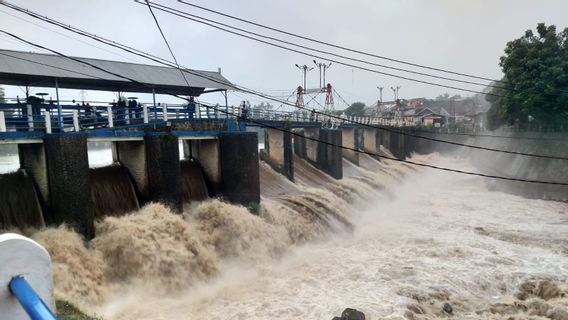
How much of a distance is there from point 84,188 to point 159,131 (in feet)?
14.3

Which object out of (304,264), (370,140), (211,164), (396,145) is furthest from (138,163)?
(396,145)

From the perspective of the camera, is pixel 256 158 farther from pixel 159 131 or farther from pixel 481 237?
pixel 481 237

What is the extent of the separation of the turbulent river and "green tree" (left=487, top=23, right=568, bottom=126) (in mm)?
11612

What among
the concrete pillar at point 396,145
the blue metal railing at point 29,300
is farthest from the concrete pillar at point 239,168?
the concrete pillar at point 396,145

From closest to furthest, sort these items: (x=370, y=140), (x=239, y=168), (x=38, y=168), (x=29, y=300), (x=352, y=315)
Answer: (x=29, y=300) → (x=352, y=315) → (x=38, y=168) → (x=239, y=168) → (x=370, y=140)

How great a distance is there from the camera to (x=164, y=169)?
49.2 ft

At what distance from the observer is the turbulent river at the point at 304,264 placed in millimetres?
11039

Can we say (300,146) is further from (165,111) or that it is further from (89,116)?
(89,116)

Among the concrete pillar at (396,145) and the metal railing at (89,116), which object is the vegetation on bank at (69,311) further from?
the concrete pillar at (396,145)

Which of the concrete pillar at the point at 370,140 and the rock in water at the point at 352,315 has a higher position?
the concrete pillar at the point at 370,140

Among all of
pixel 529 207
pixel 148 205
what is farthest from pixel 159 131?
pixel 529 207

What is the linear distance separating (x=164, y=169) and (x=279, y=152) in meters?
11.8

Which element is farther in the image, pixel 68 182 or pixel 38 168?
pixel 38 168

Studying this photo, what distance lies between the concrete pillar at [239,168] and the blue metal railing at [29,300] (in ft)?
48.9
